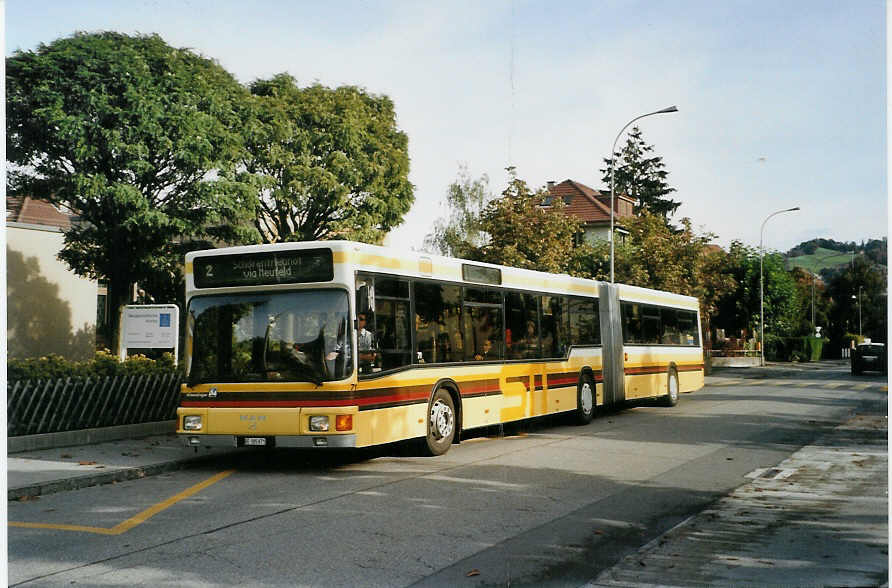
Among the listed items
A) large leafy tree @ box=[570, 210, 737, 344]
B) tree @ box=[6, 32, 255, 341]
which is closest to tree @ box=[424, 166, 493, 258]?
large leafy tree @ box=[570, 210, 737, 344]

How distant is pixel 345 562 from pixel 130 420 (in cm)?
940

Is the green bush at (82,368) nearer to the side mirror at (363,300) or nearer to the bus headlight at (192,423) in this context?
the bus headlight at (192,423)

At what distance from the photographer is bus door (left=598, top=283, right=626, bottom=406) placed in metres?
19.6

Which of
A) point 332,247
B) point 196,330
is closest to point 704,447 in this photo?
point 332,247

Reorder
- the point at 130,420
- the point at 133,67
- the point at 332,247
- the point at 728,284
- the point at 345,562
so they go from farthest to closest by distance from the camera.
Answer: the point at 728,284 < the point at 133,67 < the point at 130,420 < the point at 332,247 < the point at 345,562

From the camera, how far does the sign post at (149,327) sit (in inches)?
646

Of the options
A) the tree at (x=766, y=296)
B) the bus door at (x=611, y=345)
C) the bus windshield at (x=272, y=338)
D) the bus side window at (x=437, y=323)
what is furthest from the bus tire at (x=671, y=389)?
the tree at (x=766, y=296)

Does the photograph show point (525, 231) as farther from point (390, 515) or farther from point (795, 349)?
point (795, 349)

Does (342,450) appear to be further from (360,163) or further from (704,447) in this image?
(360,163)

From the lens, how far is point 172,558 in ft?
22.2

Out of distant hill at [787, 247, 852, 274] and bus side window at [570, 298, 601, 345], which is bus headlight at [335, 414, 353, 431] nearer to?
distant hill at [787, 247, 852, 274]

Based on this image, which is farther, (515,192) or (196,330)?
(515,192)

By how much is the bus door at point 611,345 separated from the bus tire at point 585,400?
0.78 metres

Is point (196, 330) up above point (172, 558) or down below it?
above
